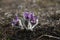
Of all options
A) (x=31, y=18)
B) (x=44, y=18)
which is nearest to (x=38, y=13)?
(x=44, y=18)

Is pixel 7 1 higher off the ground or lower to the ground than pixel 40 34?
higher

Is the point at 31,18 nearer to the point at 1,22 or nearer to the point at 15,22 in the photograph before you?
the point at 15,22

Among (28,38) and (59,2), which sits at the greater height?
(59,2)

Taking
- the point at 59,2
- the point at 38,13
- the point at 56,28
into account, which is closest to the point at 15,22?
the point at 56,28

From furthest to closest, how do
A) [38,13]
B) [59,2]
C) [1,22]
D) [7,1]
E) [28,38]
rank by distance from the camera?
1. [7,1]
2. [59,2]
3. [38,13]
4. [1,22]
5. [28,38]

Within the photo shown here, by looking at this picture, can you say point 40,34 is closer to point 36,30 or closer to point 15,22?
point 36,30

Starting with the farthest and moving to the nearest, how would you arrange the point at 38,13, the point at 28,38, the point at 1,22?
the point at 38,13 → the point at 1,22 → the point at 28,38

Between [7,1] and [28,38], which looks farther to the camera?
[7,1]

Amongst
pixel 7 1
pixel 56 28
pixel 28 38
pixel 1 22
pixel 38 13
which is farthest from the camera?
pixel 7 1

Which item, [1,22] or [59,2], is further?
[59,2]
